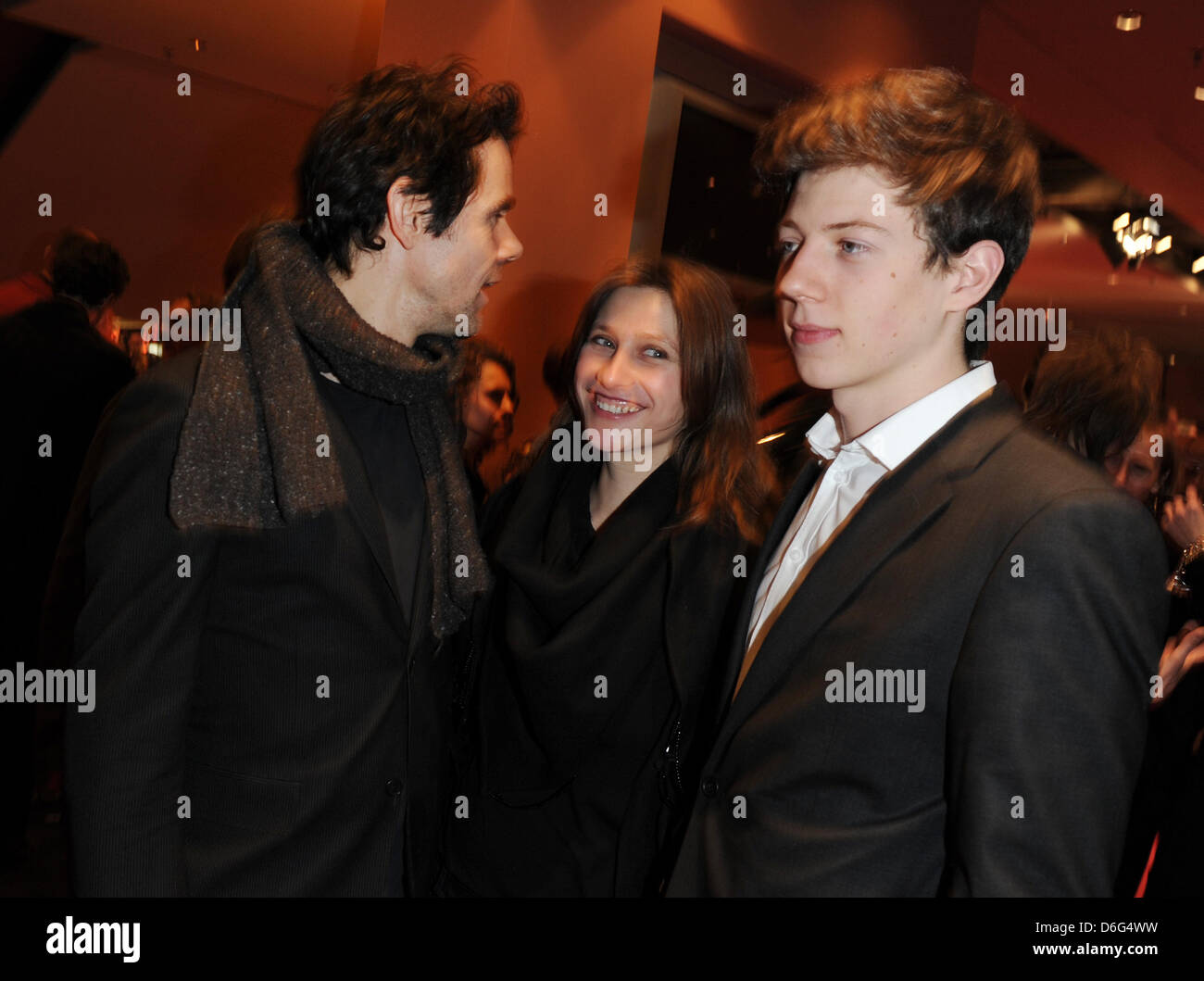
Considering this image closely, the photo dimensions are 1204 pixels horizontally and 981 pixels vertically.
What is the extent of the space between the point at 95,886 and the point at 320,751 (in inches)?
13.2

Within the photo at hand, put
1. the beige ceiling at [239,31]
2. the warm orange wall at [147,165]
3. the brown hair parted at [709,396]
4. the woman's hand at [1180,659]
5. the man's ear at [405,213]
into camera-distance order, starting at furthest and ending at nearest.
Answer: the warm orange wall at [147,165], the beige ceiling at [239,31], the woman's hand at [1180,659], the brown hair parted at [709,396], the man's ear at [405,213]

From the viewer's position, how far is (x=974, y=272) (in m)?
1.46

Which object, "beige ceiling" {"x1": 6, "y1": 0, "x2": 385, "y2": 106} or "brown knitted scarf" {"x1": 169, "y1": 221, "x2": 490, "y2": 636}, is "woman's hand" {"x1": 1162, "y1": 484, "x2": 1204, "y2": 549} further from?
"beige ceiling" {"x1": 6, "y1": 0, "x2": 385, "y2": 106}

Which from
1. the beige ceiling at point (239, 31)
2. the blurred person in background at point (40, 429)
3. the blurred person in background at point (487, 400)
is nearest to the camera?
the blurred person in background at point (40, 429)

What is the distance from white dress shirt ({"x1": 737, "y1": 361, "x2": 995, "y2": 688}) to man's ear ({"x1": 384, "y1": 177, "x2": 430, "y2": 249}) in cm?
73

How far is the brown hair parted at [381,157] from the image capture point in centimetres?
176

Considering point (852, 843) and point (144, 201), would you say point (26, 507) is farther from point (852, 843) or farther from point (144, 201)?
point (144, 201)

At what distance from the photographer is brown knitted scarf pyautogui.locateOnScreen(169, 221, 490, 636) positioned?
145cm

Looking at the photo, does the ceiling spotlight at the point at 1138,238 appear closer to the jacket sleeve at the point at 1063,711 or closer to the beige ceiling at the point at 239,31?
the beige ceiling at the point at 239,31

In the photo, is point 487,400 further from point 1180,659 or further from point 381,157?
point 1180,659

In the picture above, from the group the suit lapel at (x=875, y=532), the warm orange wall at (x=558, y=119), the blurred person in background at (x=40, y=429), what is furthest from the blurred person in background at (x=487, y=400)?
the suit lapel at (x=875, y=532)

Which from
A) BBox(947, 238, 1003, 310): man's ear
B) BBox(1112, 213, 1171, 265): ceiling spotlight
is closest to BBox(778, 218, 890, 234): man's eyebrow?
BBox(947, 238, 1003, 310): man's ear

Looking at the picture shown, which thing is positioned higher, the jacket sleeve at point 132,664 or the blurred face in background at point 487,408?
the blurred face in background at point 487,408

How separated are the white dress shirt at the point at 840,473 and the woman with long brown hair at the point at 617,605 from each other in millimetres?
224
